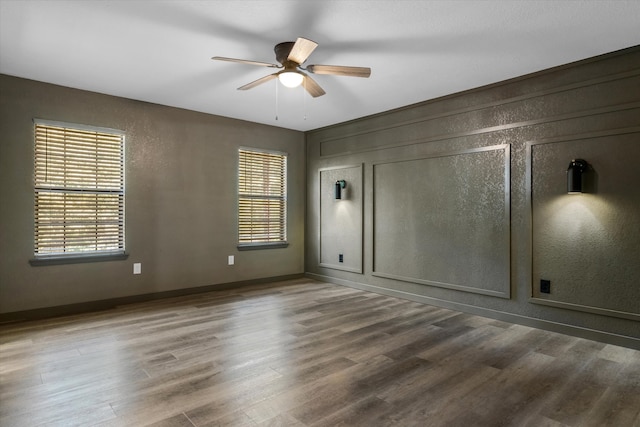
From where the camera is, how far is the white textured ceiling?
8.41ft

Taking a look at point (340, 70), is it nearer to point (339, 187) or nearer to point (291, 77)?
point (291, 77)

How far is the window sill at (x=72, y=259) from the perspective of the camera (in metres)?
3.95

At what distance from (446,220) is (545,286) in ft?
4.12

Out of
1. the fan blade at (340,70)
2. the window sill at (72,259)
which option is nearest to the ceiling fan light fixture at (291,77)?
the fan blade at (340,70)

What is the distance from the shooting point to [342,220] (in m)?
5.75

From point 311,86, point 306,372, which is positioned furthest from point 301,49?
point 306,372

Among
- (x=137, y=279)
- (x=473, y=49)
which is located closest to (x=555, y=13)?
(x=473, y=49)

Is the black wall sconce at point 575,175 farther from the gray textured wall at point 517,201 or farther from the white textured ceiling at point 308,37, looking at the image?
the white textured ceiling at point 308,37

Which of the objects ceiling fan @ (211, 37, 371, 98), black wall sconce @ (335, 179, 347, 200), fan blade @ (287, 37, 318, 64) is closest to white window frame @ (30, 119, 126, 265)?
ceiling fan @ (211, 37, 371, 98)

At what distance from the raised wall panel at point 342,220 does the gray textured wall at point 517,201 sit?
184mm

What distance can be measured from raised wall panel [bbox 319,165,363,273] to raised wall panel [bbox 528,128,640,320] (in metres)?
2.43

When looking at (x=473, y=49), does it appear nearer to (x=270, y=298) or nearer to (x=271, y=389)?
(x=271, y=389)

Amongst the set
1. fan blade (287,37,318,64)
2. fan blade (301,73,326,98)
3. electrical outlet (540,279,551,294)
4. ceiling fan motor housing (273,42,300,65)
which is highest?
ceiling fan motor housing (273,42,300,65)

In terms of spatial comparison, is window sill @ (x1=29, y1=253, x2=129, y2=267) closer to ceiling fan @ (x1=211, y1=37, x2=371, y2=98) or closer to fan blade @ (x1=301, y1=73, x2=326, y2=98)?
ceiling fan @ (x1=211, y1=37, x2=371, y2=98)
